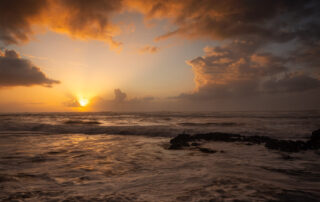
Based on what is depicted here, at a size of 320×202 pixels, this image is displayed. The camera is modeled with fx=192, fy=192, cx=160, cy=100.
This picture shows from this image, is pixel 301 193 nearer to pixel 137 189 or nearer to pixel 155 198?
pixel 155 198

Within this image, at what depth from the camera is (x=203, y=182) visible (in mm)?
4805

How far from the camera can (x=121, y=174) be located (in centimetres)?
566

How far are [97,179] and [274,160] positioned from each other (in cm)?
667

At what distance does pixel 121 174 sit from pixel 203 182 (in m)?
2.39

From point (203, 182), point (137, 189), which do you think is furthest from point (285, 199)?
point (137, 189)

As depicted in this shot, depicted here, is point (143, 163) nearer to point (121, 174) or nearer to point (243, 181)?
point (121, 174)

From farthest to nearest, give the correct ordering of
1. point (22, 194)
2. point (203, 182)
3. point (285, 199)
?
1. point (203, 182)
2. point (22, 194)
3. point (285, 199)

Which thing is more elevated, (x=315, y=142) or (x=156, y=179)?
(x=156, y=179)

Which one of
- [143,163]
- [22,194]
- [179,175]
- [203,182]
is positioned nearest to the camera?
[22,194]

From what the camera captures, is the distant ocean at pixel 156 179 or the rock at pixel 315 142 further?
the rock at pixel 315 142

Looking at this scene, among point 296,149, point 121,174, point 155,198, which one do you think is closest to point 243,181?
point 155,198

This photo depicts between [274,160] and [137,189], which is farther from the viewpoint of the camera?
[274,160]

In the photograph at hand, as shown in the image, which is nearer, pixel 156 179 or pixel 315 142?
pixel 156 179

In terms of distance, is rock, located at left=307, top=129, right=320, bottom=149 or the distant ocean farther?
rock, located at left=307, top=129, right=320, bottom=149
